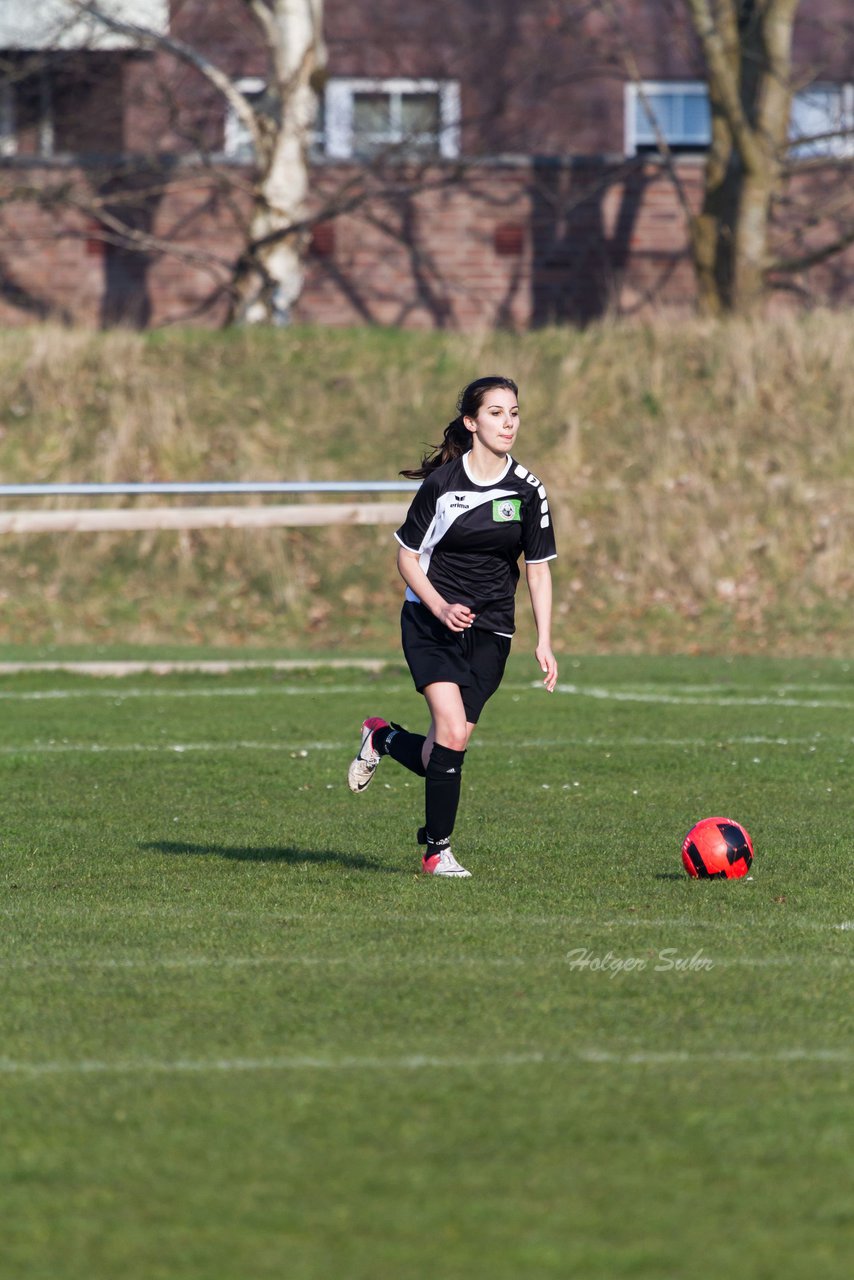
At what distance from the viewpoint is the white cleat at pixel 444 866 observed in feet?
25.3

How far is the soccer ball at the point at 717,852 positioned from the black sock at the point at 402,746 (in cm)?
118

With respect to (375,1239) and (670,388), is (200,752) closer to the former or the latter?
(375,1239)

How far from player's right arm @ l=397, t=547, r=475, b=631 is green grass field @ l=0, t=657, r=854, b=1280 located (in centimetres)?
106

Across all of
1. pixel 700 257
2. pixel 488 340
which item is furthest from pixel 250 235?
pixel 700 257

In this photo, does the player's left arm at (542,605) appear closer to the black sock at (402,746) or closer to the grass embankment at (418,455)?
the black sock at (402,746)

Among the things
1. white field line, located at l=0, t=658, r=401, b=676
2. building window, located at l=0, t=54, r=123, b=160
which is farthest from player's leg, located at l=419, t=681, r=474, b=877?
building window, located at l=0, t=54, r=123, b=160

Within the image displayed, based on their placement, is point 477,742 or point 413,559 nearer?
point 413,559

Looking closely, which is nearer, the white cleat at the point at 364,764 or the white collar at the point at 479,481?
the white collar at the point at 479,481

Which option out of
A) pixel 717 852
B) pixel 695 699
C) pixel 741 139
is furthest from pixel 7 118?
pixel 717 852

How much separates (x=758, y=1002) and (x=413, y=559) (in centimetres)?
282

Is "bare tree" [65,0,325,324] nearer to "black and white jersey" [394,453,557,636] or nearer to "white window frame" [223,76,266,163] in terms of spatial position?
"white window frame" [223,76,266,163]

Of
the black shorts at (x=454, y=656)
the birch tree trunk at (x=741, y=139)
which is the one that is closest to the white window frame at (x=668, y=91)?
the birch tree trunk at (x=741, y=139)

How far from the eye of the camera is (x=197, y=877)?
25.5 feet
